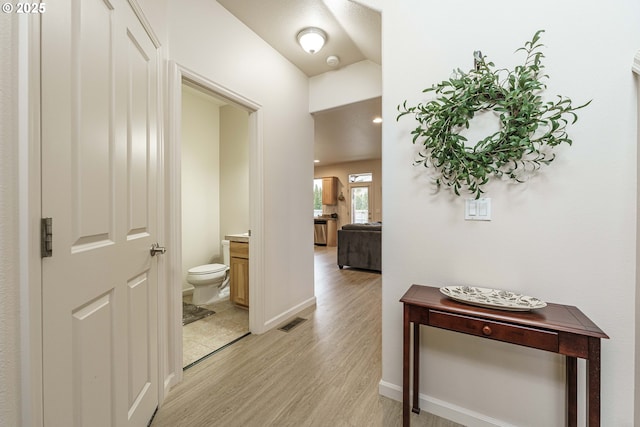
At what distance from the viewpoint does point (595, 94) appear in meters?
1.19

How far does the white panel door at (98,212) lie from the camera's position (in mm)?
787

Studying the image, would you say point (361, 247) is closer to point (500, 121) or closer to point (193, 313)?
point (193, 313)

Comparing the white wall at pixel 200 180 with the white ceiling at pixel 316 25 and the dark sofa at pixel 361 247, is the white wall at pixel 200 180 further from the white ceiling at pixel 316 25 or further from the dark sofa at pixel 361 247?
the dark sofa at pixel 361 247

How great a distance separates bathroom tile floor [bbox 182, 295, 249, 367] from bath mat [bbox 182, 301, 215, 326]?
2.5 inches

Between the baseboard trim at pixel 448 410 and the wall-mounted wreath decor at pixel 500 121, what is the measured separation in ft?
3.87

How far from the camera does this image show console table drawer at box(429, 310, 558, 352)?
1.04 m

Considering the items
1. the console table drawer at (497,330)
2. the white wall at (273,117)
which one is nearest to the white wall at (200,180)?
the white wall at (273,117)

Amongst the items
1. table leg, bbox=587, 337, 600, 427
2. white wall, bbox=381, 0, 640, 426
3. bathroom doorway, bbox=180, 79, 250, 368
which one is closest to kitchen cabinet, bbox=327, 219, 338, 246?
bathroom doorway, bbox=180, 79, 250, 368

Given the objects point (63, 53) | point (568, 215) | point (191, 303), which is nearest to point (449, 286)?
point (568, 215)

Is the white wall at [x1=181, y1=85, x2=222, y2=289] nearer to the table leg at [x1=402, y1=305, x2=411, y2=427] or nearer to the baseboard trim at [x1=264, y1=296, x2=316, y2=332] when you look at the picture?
the baseboard trim at [x1=264, y1=296, x2=316, y2=332]

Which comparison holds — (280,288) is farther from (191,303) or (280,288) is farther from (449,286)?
(449,286)

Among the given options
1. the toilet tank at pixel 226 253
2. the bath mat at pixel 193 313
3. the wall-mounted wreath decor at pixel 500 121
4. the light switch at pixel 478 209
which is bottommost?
the bath mat at pixel 193 313

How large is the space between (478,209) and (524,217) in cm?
20

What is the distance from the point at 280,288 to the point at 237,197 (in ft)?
5.33
